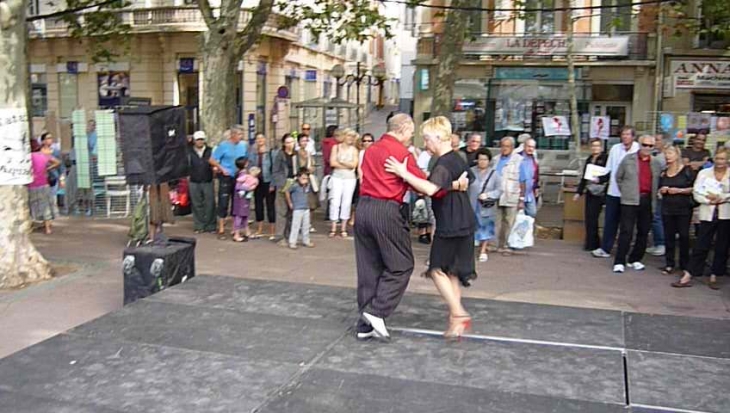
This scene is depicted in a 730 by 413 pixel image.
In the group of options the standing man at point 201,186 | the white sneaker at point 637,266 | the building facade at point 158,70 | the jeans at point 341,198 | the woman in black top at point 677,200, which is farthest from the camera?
the building facade at point 158,70

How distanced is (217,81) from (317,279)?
659 cm

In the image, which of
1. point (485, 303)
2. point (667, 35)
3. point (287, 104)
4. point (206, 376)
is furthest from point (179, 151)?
point (287, 104)

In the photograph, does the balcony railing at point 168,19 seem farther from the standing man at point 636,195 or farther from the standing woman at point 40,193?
the standing man at point 636,195

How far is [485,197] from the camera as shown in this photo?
35.7ft

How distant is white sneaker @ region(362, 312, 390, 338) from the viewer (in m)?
6.10

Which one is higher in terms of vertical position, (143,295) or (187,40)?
(187,40)

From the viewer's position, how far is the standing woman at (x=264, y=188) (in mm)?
12490

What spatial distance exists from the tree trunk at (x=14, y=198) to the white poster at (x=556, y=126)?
1887 cm

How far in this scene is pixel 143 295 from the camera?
763 centimetres

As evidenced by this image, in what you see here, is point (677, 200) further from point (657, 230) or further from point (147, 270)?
point (147, 270)

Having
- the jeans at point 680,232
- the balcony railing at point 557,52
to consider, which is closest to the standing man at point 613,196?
the jeans at point 680,232

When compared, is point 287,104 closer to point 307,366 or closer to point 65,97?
point 65,97

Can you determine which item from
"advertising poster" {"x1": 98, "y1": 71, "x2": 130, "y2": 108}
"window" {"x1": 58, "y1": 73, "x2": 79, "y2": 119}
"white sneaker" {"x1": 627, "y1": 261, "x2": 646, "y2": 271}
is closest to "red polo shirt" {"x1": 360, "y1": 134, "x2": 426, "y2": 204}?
"white sneaker" {"x1": 627, "y1": 261, "x2": 646, "y2": 271}

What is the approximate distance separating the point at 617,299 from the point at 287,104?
26116mm
